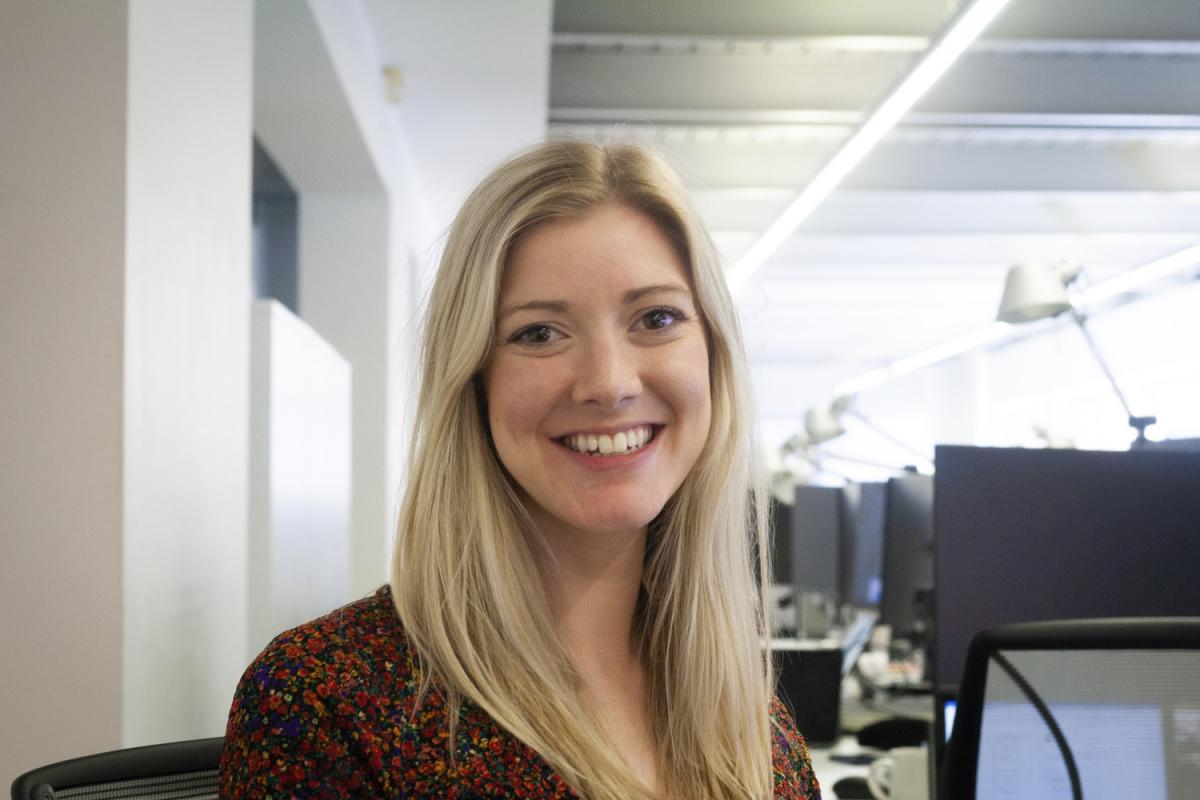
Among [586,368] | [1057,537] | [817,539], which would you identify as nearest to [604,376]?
[586,368]

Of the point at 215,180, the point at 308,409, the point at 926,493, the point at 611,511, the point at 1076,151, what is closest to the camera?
the point at 611,511

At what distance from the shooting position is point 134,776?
112cm

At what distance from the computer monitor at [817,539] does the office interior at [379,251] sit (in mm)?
16

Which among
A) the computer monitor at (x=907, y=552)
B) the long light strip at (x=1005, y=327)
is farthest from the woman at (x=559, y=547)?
the long light strip at (x=1005, y=327)

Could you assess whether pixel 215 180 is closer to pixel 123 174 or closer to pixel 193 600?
pixel 123 174

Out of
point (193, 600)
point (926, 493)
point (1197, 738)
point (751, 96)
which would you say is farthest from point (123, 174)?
point (751, 96)

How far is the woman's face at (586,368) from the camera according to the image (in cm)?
123

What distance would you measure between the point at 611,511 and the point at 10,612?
2.30ft

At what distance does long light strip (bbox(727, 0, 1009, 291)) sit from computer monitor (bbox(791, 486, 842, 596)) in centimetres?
91

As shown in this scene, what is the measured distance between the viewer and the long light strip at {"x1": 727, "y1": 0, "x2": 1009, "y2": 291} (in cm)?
324

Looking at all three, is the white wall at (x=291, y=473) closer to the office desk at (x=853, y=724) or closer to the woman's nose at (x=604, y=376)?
the woman's nose at (x=604, y=376)

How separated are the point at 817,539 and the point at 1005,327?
7579 mm

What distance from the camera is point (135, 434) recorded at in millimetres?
1373

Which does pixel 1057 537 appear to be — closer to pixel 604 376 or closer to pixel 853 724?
pixel 604 376
